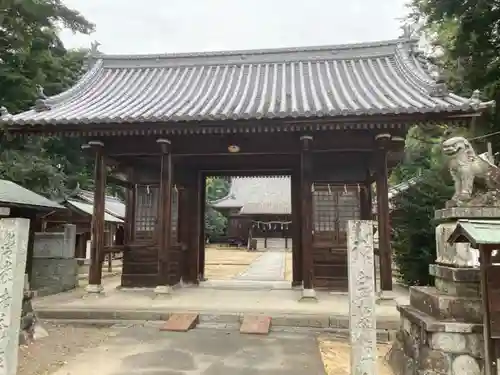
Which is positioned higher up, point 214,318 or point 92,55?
point 92,55

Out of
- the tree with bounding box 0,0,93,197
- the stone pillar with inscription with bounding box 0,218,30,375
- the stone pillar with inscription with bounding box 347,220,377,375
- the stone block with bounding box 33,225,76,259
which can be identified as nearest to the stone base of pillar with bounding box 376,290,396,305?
the stone pillar with inscription with bounding box 347,220,377,375

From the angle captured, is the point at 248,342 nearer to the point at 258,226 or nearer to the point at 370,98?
the point at 370,98

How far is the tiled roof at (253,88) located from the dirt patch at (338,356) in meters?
4.04

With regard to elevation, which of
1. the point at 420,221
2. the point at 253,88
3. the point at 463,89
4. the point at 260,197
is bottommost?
the point at 420,221

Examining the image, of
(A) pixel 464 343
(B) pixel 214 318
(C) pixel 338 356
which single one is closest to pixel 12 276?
(B) pixel 214 318

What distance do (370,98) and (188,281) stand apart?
653 centimetres

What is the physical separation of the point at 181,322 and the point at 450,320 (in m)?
4.16

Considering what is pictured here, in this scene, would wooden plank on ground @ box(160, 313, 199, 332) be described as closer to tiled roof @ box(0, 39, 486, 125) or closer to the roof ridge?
tiled roof @ box(0, 39, 486, 125)

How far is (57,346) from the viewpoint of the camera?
577cm

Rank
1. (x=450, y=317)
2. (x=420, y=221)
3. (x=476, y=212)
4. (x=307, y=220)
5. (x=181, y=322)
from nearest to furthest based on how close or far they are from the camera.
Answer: (x=450, y=317) → (x=476, y=212) → (x=181, y=322) → (x=307, y=220) → (x=420, y=221)

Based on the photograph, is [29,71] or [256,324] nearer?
[256,324]

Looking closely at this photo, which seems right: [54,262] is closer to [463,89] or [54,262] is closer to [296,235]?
[296,235]

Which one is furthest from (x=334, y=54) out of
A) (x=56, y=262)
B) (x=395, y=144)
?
(x=56, y=262)

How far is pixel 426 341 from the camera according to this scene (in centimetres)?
416
